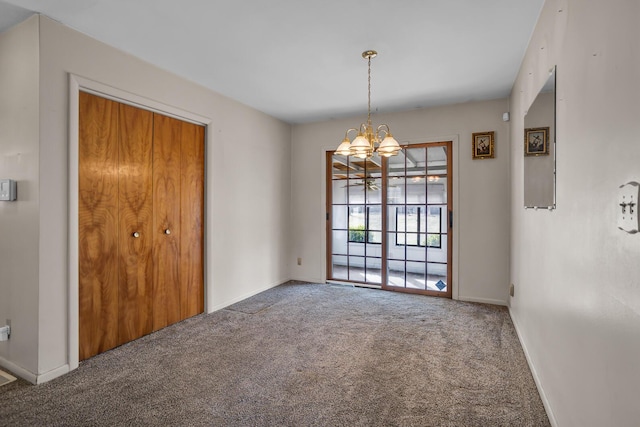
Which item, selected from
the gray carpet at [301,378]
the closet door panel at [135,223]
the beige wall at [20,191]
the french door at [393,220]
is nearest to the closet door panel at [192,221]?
the gray carpet at [301,378]

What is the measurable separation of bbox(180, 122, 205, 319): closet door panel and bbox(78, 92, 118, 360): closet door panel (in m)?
0.72

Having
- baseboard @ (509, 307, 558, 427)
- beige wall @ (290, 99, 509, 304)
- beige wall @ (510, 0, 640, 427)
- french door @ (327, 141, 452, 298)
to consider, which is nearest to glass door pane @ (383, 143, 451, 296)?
french door @ (327, 141, 452, 298)

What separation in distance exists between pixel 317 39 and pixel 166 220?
2.12 metres

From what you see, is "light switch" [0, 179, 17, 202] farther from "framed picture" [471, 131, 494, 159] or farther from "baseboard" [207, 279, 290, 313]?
"framed picture" [471, 131, 494, 159]

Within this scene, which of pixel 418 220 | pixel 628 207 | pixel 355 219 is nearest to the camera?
pixel 628 207

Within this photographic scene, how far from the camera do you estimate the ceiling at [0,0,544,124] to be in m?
2.18

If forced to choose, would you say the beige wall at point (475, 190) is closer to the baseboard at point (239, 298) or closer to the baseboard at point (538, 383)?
the baseboard at point (538, 383)

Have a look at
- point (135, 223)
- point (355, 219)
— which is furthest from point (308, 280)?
point (135, 223)

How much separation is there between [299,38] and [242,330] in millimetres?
2584

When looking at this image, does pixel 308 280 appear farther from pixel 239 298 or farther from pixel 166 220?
pixel 166 220

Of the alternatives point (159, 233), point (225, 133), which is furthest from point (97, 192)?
point (225, 133)

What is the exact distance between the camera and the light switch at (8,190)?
233 centimetres

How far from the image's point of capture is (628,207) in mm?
990

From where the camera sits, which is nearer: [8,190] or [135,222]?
[8,190]
